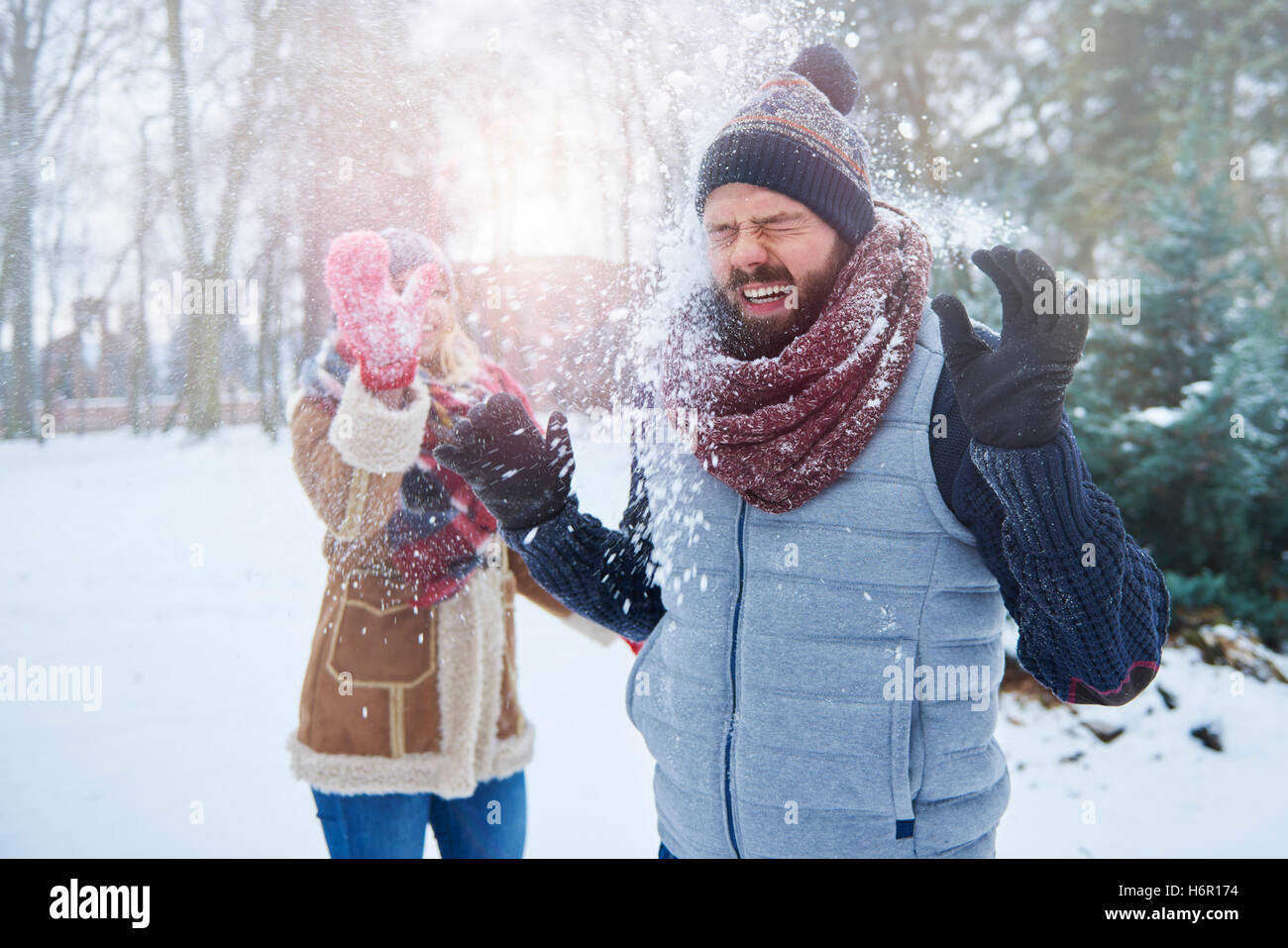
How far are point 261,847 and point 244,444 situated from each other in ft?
4.28

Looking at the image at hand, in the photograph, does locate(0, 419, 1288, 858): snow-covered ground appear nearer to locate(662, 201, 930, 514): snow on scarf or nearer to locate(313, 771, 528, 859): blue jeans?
locate(313, 771, 528, 859): blue jeans

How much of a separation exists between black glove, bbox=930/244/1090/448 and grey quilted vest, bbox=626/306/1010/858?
0.41ft

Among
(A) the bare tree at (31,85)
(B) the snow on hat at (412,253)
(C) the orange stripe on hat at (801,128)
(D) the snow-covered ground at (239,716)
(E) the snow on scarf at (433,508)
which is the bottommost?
(D) the snow-covered ground at (239,716)

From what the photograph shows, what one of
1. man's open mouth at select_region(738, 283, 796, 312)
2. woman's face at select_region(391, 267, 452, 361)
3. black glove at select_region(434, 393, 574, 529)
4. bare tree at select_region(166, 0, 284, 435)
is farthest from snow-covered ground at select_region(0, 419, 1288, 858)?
man's open mouth at select_region(738, 283, 796, 312)

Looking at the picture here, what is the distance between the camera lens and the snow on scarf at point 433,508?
160cm

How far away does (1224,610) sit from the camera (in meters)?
3.58

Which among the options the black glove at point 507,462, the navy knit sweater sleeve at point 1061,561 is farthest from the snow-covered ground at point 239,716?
the navy knit sweater sleeve at point 1061,561

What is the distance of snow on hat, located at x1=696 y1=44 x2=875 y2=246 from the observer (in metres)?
1.27

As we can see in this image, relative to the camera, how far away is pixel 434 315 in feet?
5.35

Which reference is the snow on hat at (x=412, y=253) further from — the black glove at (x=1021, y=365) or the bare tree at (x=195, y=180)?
the black glove at (x=1021, y=365)

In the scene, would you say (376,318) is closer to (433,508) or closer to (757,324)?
(433,508)

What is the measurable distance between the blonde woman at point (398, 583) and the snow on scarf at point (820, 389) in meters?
0.61

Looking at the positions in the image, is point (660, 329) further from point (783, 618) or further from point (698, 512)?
point (783, 618)

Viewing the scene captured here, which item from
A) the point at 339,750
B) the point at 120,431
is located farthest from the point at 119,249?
the point at 339,750
